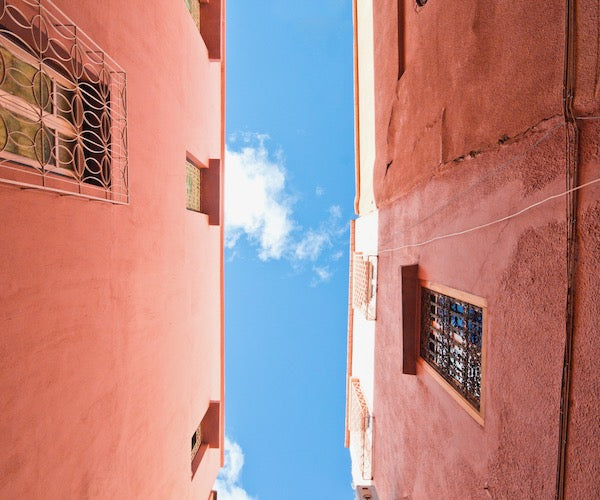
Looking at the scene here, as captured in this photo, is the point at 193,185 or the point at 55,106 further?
the point at 193,185

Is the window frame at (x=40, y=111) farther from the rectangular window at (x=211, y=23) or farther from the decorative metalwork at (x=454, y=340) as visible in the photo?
the rectangular window at (x=211, y=23)

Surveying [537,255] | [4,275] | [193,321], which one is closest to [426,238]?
[537,255]

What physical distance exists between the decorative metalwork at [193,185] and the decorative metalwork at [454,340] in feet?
13.2

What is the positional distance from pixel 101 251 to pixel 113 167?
75cm

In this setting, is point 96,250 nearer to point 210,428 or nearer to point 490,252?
point 490,252

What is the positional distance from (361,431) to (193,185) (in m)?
5.56

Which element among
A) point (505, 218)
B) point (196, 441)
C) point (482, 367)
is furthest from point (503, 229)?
point (196, 441)

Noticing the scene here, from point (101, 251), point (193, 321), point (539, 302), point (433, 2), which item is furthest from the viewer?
point (193, 321)

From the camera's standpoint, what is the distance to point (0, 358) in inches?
68.9

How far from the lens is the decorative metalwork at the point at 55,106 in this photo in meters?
1.94

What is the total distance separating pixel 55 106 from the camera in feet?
7.63

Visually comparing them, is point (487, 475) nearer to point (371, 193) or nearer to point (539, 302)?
point (539, 302)

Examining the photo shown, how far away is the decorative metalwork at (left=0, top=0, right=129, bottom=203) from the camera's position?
1941 mm

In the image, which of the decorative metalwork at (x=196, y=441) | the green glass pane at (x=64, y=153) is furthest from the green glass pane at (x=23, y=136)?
the decorative metalwork at (x=196, y=441)
